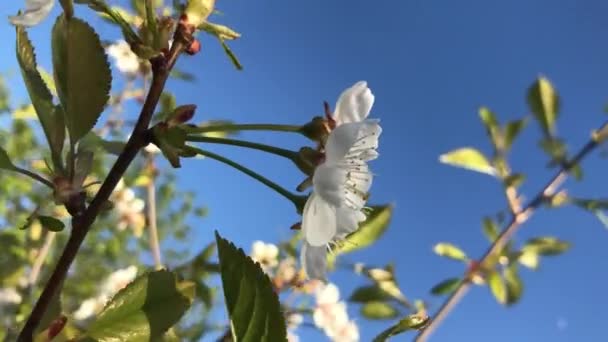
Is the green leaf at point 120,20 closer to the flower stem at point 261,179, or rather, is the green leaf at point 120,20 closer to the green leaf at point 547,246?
the flower stem at point 261,179

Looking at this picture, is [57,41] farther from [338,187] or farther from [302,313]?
[302,313]

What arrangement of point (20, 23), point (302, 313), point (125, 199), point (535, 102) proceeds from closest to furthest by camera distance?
1. point (20, 23)
2. point (302, 313)
3. point (535, 102)
4. point (125, 199)

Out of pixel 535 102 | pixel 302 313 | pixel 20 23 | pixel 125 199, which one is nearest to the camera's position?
pixel 20 23

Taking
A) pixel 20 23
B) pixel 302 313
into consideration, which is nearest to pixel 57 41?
pixel 20 23

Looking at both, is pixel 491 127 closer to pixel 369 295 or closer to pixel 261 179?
pixel 369 295

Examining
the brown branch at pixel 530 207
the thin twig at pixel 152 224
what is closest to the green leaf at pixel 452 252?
the brown branch at pixel 530 207

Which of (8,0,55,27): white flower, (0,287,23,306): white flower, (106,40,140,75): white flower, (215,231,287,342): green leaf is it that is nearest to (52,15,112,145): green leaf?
(8,0,55,27): white flower

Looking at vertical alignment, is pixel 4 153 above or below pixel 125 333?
above
